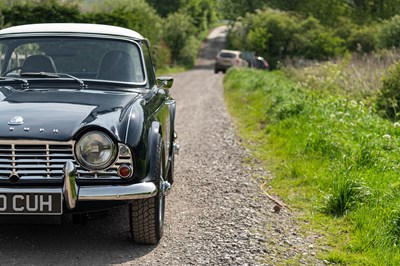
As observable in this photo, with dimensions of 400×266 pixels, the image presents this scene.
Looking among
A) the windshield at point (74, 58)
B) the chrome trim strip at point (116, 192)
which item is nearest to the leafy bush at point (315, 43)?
the windshield at point (74, 58)

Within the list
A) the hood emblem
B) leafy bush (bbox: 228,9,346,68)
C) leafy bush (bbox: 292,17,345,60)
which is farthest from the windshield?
leafy bush (bbox: 228,9,346,68)

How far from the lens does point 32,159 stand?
4.40 meters

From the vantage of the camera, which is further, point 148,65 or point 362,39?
point 362,39

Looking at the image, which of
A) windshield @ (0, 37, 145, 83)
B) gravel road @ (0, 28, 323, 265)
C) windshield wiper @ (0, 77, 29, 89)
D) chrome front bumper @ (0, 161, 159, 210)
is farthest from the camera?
windshield @ (0, 37, 145, 83)

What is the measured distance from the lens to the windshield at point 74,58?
587cm

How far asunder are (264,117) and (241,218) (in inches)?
281

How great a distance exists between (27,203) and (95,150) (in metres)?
0.58

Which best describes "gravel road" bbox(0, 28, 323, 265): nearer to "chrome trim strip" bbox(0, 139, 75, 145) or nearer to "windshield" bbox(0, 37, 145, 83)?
"chrome trim strip" bbox(0, 139, 75, 145)

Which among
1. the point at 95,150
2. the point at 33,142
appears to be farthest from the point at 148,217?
the point at 33,142

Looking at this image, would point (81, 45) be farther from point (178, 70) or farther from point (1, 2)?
point (178, 70)

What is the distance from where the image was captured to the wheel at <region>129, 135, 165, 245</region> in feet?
15.4

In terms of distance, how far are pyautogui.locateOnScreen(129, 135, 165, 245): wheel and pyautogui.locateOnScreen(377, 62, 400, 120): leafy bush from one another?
7706 mm

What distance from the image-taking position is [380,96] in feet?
40.4

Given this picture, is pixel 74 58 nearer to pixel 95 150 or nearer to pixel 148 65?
pixel 148 65
